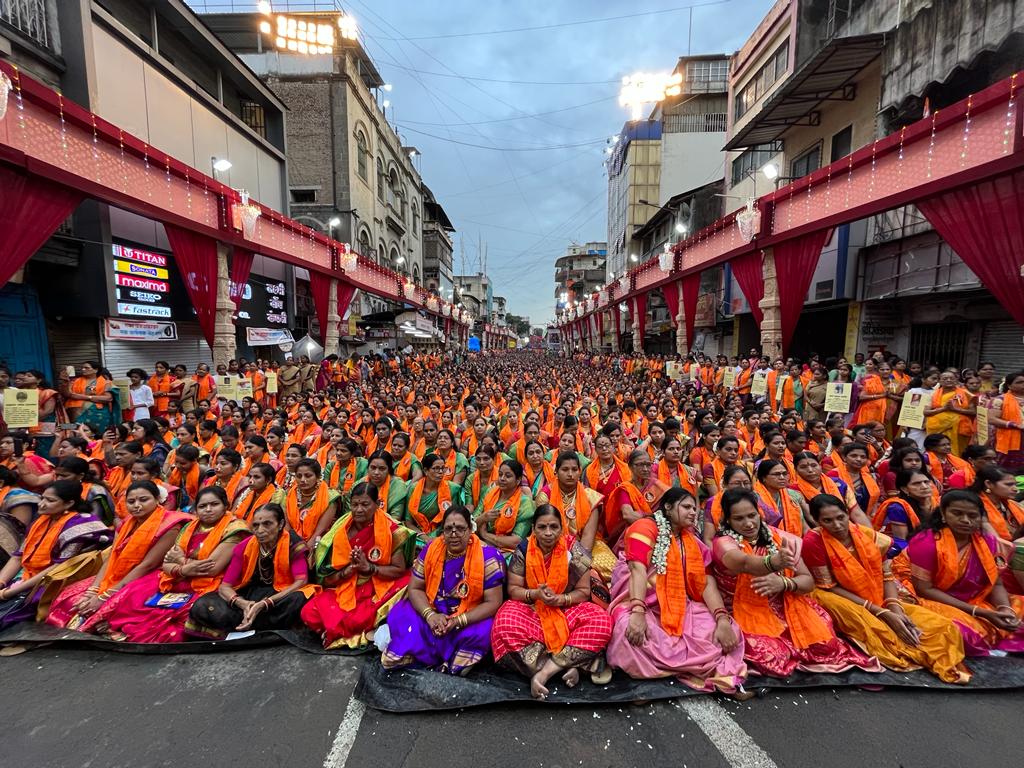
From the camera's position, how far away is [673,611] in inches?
117

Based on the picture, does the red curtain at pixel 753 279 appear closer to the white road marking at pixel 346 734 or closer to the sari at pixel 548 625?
the sari at pixel 548 625

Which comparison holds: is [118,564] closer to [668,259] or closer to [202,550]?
[202,550]

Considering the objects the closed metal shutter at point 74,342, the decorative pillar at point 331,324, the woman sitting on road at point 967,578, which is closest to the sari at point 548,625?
the woman sitting on road at point 967,578

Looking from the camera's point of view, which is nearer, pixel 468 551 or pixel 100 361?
pixel 468 551

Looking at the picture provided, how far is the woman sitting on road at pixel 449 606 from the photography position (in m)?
2.92

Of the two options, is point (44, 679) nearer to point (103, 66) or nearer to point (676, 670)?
point (676, 670)

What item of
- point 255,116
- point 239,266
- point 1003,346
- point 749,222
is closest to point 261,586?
point 239,266

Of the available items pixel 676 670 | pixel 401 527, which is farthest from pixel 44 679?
pixel 676 670

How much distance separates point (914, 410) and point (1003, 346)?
4460 mm

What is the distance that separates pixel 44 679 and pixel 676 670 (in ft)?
13.2

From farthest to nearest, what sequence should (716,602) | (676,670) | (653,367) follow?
(653,367)
(716,602)
(676,670)

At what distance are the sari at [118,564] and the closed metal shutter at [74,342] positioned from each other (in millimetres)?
7971

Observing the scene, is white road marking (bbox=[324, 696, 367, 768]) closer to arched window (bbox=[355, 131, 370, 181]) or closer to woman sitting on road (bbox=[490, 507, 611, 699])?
woman sitting on road (bbox=[490, 507, 611, 699])

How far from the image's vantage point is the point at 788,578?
2.91 meters
